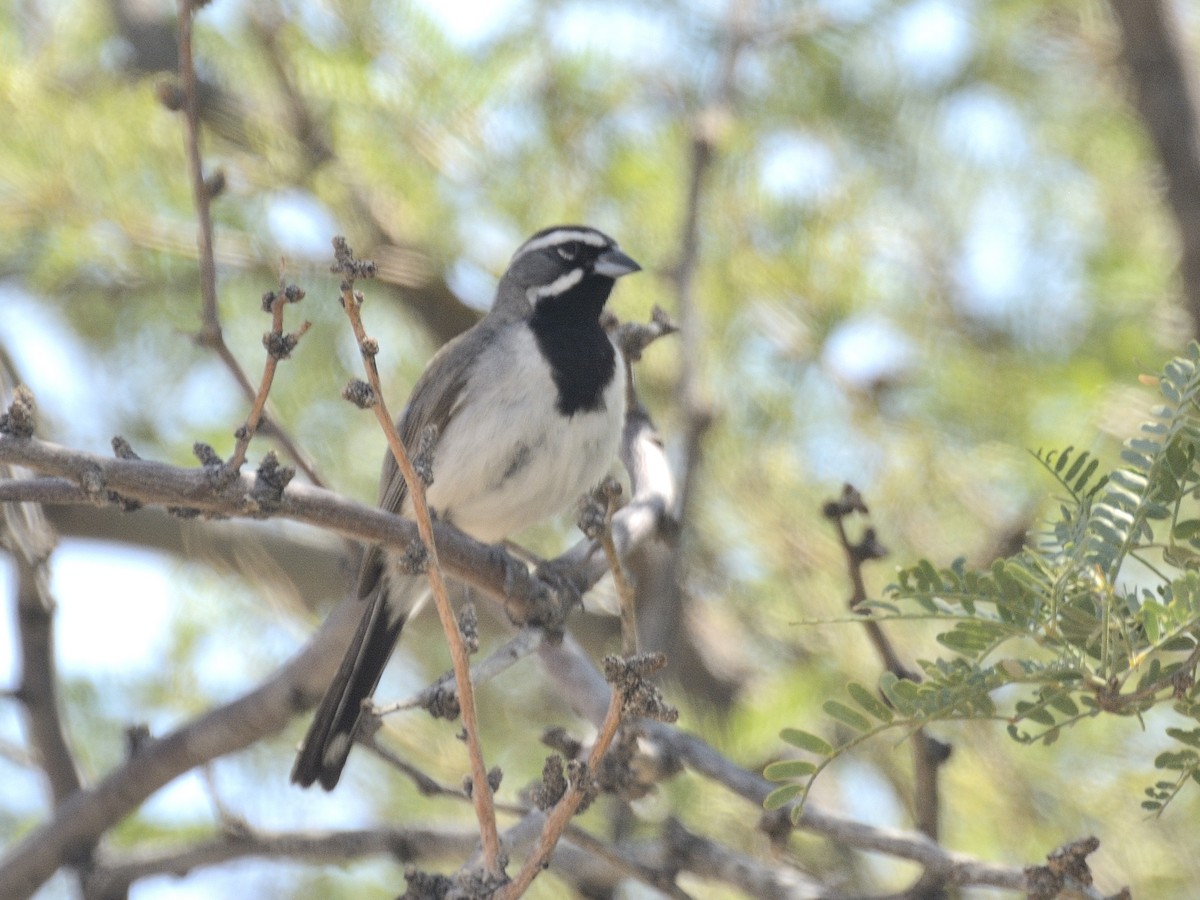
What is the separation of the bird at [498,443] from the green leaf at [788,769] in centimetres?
202

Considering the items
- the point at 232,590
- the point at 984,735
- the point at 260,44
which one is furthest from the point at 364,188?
the point at 984,735

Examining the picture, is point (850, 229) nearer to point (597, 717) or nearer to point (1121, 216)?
point (1121, 216)

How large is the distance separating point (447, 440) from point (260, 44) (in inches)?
66.6

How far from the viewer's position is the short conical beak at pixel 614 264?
186 inches

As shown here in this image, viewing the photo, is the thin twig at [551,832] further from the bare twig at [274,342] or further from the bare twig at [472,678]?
the bare twig at [274,342]

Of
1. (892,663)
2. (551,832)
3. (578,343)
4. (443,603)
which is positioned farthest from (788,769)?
(578,343)

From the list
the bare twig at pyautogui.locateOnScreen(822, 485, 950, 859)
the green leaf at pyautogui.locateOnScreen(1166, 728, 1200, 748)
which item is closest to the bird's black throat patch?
the bare twig at pyautogui.locateOnScreen(822, 485, 950, 859)

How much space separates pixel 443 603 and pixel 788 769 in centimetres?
68

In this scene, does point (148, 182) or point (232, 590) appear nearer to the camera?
point (148, 182)

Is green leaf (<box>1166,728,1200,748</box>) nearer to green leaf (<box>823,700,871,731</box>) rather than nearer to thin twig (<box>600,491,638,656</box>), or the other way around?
green leaf (<box>823,700,871,731</box>)

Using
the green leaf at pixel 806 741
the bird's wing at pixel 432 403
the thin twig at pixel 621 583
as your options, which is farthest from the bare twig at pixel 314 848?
the green leaf at pixel 806 741

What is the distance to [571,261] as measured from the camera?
4.83 meters

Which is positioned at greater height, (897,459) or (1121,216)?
(1121,216)

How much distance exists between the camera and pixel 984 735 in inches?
192
